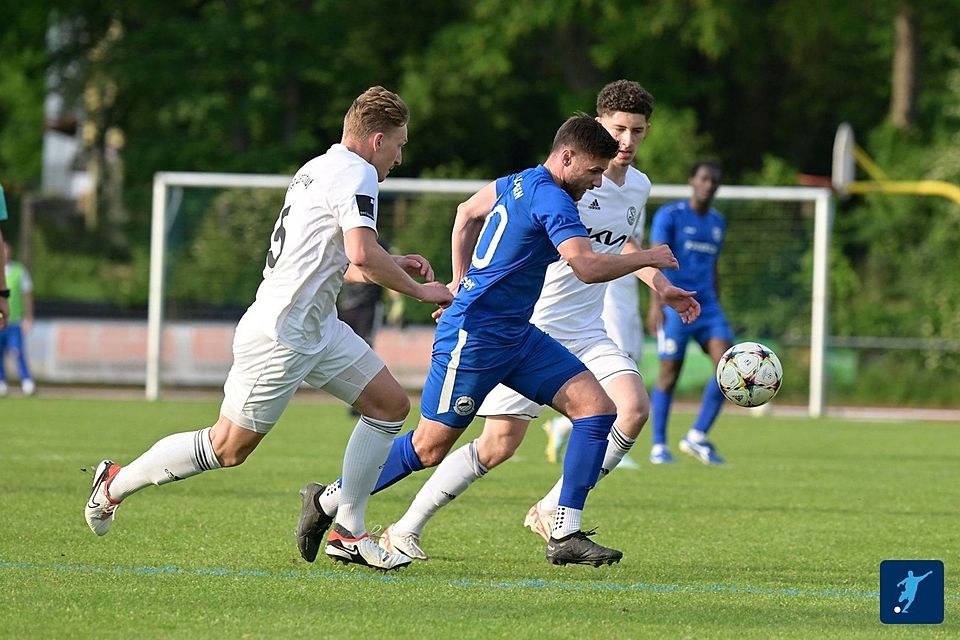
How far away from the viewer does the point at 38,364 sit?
2152 cm

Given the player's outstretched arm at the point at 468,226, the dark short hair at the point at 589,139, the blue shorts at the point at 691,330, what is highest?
the dark short hair at the point at 589,139

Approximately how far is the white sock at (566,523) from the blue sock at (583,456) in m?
0.03

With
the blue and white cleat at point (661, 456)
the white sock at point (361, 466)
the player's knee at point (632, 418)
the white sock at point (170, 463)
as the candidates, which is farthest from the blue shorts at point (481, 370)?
the blue and white cleat at point (661, 456)

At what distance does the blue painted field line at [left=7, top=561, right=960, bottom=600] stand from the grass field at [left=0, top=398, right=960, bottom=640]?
0.02 m

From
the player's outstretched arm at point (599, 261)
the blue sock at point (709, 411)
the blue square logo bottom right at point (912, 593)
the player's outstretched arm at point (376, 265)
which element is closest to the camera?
the blue square logo bottom right at point (912, 593)

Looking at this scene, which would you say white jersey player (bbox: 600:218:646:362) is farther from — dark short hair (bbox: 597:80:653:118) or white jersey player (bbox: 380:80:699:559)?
dark short hair (bbox: 597:80:653:118)

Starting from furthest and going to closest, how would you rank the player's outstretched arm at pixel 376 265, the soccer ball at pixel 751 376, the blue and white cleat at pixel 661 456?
the blue and white cleat at pixel 661 456 < the soccer ball at pixel 751 376 < the player's outstretched arm at pixel 376 265

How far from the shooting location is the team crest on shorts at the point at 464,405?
21.7 ft

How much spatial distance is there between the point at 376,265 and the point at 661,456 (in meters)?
6.76

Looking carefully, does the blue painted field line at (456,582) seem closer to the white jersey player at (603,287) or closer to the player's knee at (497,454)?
the player's knee at (497,454)

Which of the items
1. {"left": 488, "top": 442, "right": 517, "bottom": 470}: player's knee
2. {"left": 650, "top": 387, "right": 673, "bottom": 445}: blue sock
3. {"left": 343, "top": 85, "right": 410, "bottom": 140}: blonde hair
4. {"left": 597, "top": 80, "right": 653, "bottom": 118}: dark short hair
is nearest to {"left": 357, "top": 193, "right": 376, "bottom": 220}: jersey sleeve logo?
{"left": 343, "top": 85, "right": 410, "bottom": 140}: blonde hair

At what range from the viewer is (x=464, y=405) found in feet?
21.8

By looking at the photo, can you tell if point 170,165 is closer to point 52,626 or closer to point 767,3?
point 767,3

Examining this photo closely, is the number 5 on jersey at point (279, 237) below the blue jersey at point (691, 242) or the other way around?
below
